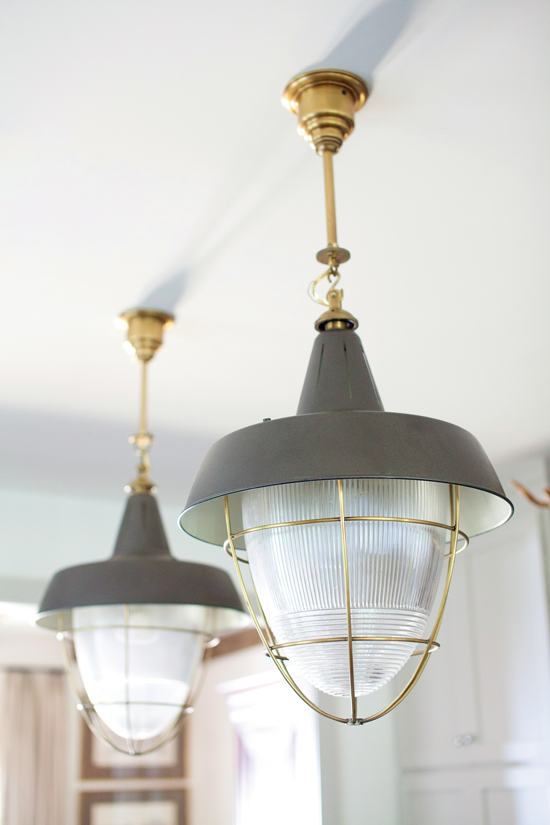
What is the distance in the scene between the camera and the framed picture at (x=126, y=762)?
190 inches

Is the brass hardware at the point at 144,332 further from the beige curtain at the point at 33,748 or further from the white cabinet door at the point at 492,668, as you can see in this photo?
the beige curtain at the point at 33,748

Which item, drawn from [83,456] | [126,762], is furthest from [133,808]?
[83,456]

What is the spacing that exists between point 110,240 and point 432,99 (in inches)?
24.1

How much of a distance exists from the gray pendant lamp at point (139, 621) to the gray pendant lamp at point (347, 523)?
1.82 ft

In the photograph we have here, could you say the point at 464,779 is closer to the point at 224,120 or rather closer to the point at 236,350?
the point at 236,350

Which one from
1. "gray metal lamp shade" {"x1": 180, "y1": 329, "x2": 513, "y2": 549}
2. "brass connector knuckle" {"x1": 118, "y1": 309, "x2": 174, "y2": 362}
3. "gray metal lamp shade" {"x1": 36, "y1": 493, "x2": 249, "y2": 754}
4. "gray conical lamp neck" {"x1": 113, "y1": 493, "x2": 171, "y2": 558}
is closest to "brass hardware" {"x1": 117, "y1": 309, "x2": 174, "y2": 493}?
"brass connector knuckle" {"x1": 118, "y1": 309, "x2": 174, "y2": 362}

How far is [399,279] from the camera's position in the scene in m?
1.64

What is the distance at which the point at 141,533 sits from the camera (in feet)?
4.94

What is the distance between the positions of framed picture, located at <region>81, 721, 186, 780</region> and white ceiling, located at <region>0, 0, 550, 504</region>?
318 cm

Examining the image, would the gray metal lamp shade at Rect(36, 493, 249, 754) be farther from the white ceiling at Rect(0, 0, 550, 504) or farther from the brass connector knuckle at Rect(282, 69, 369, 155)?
the brass connector knuckle at Rect(282, 69, 369, 155)

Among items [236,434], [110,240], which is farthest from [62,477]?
[236,434]

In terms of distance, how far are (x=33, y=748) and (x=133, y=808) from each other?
25.6 inches

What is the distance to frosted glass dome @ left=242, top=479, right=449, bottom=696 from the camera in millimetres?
759

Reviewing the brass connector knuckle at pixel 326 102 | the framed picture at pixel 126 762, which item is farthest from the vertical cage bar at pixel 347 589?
the framed picture at pixel 126 762
